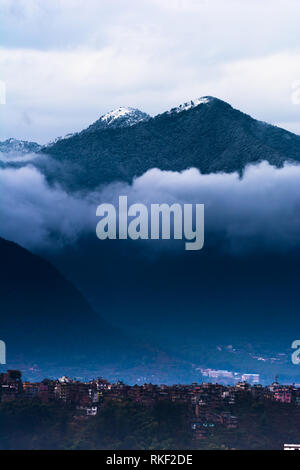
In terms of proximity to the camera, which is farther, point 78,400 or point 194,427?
point 78,400

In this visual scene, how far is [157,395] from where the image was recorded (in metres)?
139

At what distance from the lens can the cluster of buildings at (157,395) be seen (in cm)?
13273

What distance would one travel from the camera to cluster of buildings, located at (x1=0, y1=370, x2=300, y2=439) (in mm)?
132725

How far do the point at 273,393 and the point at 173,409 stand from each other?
20472 mm
